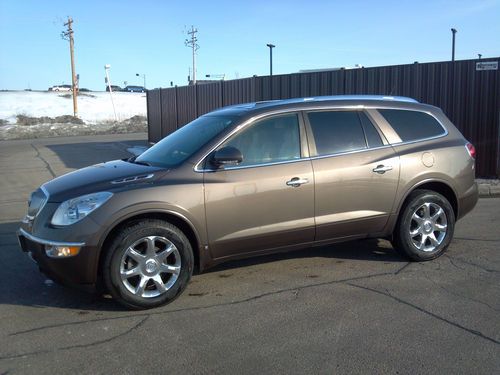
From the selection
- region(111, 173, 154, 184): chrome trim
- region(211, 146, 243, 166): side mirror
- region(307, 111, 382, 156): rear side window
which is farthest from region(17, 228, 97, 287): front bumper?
region(307, 111, 382, 156): rear side window

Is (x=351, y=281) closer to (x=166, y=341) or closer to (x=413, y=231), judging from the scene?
(x=413, y=231)

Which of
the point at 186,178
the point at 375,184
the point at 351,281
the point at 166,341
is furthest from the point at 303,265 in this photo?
the point at 166,341

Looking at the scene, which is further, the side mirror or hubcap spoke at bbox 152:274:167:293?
the side mirror

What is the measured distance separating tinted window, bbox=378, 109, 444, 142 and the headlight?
3161 mm

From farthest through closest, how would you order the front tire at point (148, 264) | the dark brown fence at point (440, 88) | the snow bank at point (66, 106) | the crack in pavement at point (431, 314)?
the snow bank at point (66, 106), the dark brown fence at point (440, 88), the front tire at point (148, 264), the crack in pavement at point (431, 314)

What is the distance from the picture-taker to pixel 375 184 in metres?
5.34

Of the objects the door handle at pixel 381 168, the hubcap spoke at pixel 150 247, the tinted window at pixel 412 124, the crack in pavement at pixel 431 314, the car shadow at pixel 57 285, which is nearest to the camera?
the crack in pavement at pixel 431 314

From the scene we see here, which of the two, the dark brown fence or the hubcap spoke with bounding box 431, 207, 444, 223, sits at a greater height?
the dark brown fence

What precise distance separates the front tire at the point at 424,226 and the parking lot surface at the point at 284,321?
0.51 feet

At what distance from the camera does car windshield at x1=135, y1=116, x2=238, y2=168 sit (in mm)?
4941

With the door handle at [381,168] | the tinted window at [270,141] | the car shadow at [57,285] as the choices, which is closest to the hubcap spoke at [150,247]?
the car shadow at [57,285]

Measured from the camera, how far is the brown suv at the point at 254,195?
433 cm

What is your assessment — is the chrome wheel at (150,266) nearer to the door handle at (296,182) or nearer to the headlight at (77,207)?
the headlight at (77,207)

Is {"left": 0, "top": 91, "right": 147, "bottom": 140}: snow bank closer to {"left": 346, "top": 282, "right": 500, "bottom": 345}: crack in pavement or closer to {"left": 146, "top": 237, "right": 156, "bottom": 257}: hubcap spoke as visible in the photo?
{"left": 146, "top": 237, "right": 156, "bottom": 257}: hubcap spoke
